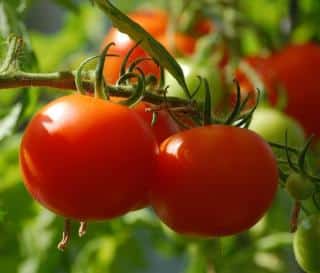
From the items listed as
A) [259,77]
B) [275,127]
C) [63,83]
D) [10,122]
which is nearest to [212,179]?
[63,83]

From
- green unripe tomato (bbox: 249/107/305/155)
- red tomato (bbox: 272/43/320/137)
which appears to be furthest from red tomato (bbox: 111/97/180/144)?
red tomato (bbox: 272/43/320/137)

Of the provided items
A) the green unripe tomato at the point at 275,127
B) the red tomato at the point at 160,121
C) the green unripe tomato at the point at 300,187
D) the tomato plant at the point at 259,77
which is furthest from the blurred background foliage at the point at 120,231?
the green unripe tomato at the point at 300,187

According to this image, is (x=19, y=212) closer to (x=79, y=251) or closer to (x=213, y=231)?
(x=79, y=251)

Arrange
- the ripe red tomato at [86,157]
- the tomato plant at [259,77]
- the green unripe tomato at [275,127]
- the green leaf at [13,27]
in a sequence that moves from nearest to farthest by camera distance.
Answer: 1. the ripe red tomato at [86,157]
2. the green leaf at [13,27]
3. the green unripe tomato at [275,127]
4. the tomato plant at [259,77]

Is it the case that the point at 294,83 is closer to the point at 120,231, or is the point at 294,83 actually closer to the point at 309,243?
the point at 120,231

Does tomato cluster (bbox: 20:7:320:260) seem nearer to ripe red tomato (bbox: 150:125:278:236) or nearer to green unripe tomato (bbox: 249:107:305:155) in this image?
ripe red tomato (bbox: 150:125:278:236)

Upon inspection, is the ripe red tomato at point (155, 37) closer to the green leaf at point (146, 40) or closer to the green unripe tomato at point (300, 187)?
the green leaf at point (146, 40)
